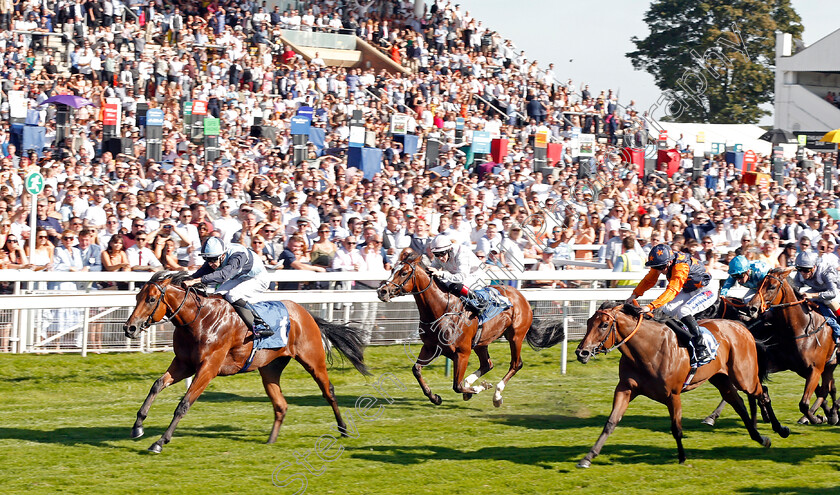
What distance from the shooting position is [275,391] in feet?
25.0

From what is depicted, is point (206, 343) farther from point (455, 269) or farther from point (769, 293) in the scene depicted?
point (769, 293)

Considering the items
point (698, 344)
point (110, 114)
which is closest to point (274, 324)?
point (698, 344)

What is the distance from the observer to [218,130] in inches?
696

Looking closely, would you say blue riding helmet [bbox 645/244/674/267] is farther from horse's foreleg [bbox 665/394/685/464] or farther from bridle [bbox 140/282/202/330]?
bridle [bbox 140/282/202/330]

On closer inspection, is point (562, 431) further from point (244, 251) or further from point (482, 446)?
point (244, 251)

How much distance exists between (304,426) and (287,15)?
20905 mm

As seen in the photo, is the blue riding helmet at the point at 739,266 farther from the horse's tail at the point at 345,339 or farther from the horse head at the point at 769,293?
the horse's tail at the point at 345,339

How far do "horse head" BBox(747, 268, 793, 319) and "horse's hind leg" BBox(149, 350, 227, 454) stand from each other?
3.95m

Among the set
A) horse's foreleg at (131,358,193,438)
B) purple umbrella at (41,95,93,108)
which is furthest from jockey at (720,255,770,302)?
purple umbrella at (41,95,93,108)

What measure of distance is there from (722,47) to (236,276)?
3154cm

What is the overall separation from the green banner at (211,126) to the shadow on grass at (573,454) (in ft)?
36.3

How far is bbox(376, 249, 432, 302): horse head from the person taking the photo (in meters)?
8.29

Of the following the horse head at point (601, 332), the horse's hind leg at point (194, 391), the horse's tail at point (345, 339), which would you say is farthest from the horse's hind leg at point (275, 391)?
the horse head at point (601, 332)

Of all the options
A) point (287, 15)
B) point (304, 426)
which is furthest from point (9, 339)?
point (287, 15)
